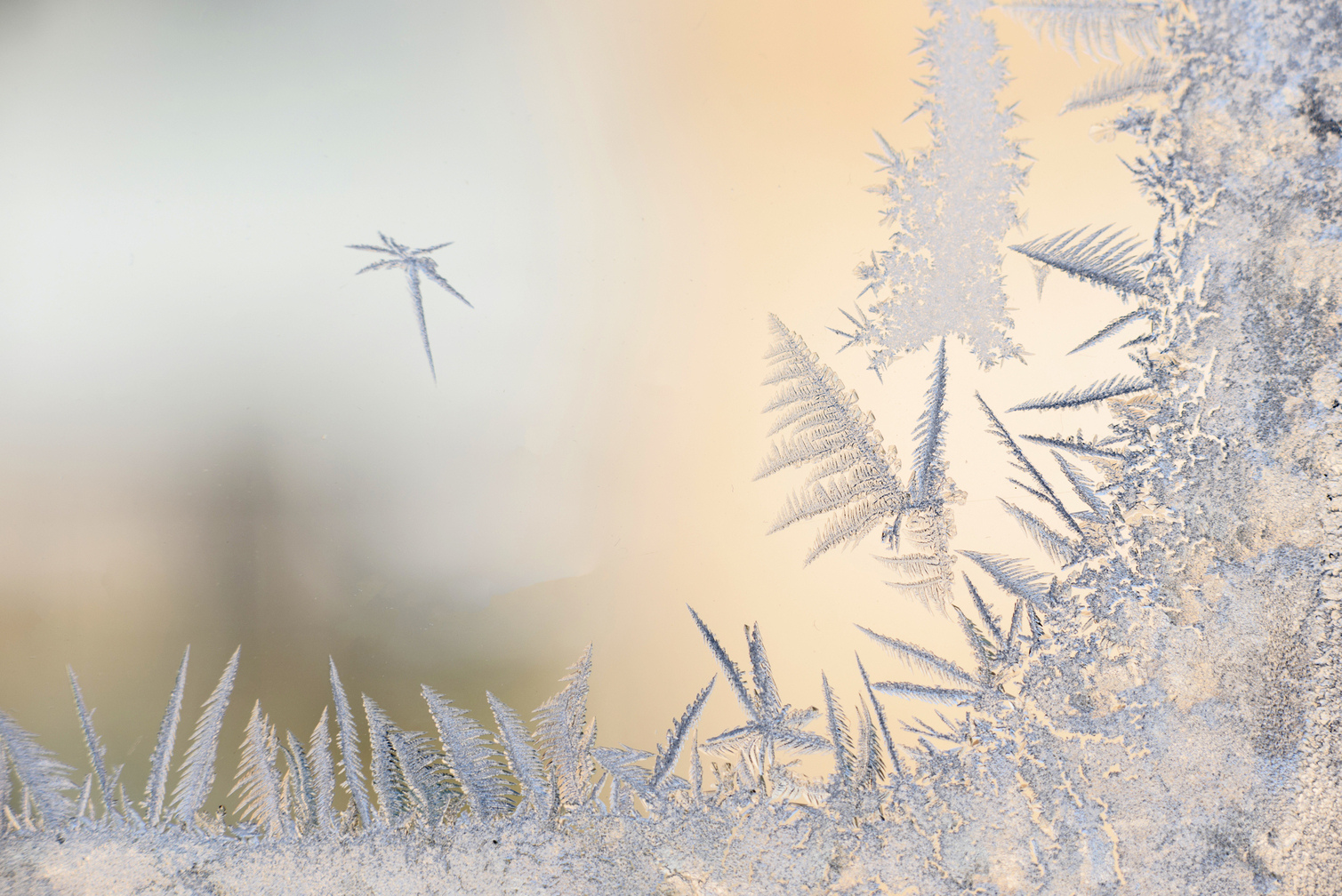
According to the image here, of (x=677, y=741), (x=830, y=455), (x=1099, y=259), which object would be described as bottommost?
(x=677, y=741)

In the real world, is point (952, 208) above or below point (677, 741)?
above

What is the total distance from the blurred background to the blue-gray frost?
0.10 feet

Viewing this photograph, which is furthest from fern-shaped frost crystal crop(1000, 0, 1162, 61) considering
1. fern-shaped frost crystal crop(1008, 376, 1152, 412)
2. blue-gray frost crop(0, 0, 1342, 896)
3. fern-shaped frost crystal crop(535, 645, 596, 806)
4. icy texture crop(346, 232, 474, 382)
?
fern-shaped frost crystal crop(535, 645, 596, 806)

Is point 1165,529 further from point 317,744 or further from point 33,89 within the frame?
point 33,89

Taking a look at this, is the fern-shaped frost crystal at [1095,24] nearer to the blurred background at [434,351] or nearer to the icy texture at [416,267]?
the blurred background at [434,351]

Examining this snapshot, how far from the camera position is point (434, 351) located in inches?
23.3

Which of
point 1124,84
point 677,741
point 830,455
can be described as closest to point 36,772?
point 677,741

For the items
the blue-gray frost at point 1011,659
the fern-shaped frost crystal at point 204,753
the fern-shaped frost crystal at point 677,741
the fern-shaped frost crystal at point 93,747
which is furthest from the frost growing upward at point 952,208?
the fern-shaped frost crystal at point 93,747

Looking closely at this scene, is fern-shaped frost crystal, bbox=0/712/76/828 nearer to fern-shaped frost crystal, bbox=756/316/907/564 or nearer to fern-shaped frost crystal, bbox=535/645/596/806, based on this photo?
fern-shaped frost crystal, bbox=535/645/596/806

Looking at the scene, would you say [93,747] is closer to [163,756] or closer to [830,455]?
[163,756]

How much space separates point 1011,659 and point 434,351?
2.12 ft

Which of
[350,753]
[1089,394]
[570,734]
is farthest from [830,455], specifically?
[350,753]

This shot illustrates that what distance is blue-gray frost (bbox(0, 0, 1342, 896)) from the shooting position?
19.8 inches

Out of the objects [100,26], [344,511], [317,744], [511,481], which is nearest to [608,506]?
[511,481]
